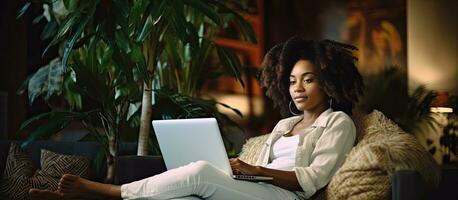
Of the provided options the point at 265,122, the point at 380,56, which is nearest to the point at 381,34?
the point at 380,56

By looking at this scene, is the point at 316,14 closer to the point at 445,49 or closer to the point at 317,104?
the point at 445,49

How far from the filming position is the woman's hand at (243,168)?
7.74ft

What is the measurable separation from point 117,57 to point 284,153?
0.94 m

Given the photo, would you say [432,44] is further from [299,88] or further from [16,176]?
[16,176]

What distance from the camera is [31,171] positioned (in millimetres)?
3148

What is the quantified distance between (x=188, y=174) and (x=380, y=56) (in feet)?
12.5

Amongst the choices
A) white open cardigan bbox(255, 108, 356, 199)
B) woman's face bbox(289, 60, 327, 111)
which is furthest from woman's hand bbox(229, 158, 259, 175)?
woman's face bbox(289, 60, 327, 111)

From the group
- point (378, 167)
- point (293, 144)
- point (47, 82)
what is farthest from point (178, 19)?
point (378, 167)

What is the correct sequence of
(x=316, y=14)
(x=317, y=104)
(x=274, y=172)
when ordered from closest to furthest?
(x=274, y=172)
(x=317, y=104)
(x=316, y=14)

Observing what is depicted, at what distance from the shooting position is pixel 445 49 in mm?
5691

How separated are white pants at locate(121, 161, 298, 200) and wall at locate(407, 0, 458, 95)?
142 inches

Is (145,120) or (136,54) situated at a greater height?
(136,54)

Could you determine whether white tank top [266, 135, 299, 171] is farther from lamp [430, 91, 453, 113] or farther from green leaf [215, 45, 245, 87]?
lamp [430, 91, 453, 113]

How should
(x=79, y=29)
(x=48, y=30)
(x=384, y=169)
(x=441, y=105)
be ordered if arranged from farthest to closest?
(x=441, y=105) < (x=48, y=30) < (x=79, y=29) < (x=384, y=169)
